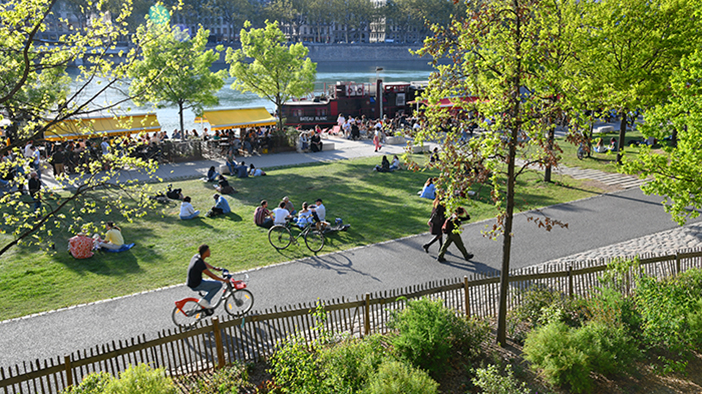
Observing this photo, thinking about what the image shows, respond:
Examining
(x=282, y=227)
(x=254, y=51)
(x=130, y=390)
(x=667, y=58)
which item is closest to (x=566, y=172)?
(x=667, y=58)

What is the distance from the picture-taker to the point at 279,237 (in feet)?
46.0

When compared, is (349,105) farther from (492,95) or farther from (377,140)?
(492,95)

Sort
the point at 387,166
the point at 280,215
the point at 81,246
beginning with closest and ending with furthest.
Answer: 1. the point at 81,246
2. the point at 280,215
3. the point at 387,166

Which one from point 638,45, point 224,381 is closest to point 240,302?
point 224,381

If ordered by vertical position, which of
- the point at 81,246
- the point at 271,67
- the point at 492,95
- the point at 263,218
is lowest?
the point at 263,218

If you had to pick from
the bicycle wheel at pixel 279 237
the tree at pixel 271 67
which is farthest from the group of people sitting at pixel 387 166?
the tree at pixel 271 67

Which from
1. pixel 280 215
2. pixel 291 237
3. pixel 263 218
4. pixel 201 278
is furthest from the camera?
pixel 263 218

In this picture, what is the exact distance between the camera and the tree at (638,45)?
18438mm

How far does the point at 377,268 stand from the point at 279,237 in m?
3.17

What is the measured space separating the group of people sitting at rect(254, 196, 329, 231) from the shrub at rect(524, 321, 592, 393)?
7.20m

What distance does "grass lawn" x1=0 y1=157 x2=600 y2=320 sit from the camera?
11.4 m

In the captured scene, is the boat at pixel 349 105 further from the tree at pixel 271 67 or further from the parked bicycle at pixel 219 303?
the parked bicycle at pixel 219 303

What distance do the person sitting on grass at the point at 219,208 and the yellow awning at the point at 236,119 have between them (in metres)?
14.6

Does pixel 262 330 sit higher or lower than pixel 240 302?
lower
